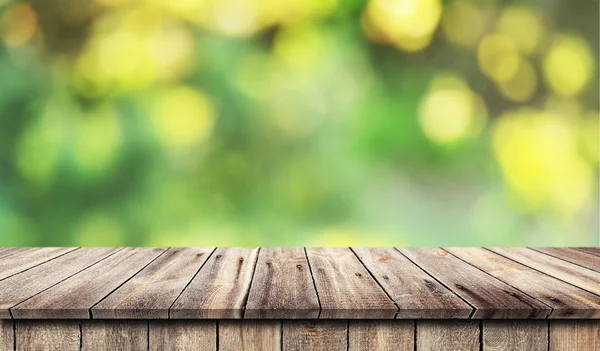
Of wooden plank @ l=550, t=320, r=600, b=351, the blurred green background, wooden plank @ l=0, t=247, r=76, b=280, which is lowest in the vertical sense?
wooden plank @ l=550, t=320, r=600, b=351

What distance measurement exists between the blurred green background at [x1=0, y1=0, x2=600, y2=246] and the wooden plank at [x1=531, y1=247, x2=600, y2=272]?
1.17ft

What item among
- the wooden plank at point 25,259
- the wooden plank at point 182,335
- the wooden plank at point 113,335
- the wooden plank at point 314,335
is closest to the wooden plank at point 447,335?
the wooden plank at point 314,335

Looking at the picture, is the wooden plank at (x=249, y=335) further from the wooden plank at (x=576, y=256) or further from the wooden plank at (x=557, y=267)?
the wooden plank at (x=576, y=256)

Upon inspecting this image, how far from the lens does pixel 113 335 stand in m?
1.13

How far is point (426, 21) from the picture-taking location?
2.13 m

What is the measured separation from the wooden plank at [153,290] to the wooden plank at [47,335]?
0.07 m

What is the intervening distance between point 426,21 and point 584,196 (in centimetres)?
85

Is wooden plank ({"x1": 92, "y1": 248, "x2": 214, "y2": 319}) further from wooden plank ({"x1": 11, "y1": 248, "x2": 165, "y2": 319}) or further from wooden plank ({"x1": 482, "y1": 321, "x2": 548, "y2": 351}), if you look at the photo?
wooden plank ({"x1": 482, "y1": 321, "x2": 548, "y2": 351})

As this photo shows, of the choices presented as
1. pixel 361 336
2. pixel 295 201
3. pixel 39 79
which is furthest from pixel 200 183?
pixel 361 336

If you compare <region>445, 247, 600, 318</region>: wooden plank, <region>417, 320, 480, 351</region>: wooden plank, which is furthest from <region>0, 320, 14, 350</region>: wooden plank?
<region>445, 247, 600, 318</region>: wooden plank

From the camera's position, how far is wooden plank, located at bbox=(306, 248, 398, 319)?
1.11m

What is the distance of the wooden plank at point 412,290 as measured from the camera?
1113 millimetres

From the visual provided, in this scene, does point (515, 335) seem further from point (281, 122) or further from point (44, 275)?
point (281, 122)

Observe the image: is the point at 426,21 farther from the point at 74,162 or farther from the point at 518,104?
the point at 74,162
